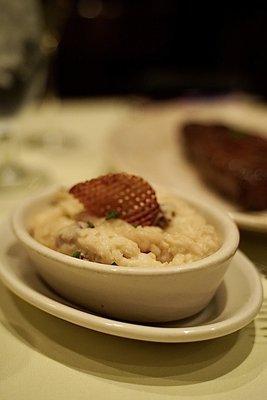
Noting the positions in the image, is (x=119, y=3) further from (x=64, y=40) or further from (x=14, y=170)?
(x=14, y=170)

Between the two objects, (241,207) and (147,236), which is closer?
(147,236)

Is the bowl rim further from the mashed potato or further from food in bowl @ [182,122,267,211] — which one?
food in bowl @ [182,122,267,211]

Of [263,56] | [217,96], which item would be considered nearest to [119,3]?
[263,56]

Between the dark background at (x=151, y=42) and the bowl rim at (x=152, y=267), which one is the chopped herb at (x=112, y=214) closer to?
the bowl rim at (x=152, y=267)

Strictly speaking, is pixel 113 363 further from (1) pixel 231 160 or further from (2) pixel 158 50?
(2) pixel 158 50

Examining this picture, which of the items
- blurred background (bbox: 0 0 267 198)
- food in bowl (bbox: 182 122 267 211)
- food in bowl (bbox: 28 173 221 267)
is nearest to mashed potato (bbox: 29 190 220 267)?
food in bowl (bbox: 28 173 221 267)

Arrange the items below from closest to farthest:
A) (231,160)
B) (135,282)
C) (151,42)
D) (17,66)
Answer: (135,282) < (17,66) < (231,160) < (151,42)

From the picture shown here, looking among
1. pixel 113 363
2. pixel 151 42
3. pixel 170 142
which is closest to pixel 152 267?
pixel 113 363

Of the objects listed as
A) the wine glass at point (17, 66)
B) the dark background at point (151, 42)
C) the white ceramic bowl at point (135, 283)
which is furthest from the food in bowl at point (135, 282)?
the dark background at point (151, 42)
